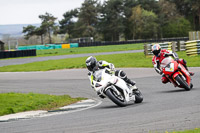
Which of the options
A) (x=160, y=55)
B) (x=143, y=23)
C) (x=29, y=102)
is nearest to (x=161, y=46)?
(x=160, y=55)

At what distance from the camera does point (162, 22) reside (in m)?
107

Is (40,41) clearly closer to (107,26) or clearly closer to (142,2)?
(107,26)

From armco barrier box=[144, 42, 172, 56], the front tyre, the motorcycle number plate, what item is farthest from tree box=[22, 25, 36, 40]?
the front tyre

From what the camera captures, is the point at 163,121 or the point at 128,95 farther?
the point at 128,95

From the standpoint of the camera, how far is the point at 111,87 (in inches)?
409

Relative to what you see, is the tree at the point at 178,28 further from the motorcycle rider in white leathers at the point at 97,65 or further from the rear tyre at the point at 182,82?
the motorcycle rider in white leathers at the point at 97,65

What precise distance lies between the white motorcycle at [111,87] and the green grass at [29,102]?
2064mm

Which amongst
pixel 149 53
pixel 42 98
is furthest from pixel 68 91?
pixel 149 53

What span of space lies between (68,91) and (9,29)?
189 meters

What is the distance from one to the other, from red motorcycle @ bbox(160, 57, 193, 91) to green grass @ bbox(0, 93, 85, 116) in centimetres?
299

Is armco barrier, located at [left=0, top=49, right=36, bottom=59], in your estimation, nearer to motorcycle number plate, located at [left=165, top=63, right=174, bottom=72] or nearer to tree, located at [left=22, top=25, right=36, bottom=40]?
motorcycle number plate, located at [left=165, top=63, right=174, bottom=72]

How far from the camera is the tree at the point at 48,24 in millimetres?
107438

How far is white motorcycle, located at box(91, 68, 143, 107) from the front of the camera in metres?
10.4

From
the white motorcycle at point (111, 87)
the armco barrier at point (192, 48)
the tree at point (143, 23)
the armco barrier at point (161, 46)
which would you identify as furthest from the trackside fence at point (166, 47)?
the tree at point (143, 23)
